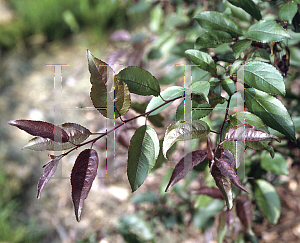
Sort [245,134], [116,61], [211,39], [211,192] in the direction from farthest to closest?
[116,61] → [211,192] → [211,39] → [245,134]

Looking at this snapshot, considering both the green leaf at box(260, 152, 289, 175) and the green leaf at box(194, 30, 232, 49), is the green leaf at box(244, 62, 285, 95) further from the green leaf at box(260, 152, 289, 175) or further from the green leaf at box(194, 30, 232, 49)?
the green leaf at box(260, 152, 289, 175)

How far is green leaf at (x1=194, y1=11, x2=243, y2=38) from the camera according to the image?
558 millimetres

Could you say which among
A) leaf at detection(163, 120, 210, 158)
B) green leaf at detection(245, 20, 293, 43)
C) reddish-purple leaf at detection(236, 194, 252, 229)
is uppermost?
green leaf at detection(245, 20, 293, 43)

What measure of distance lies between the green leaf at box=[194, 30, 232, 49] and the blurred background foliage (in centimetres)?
9

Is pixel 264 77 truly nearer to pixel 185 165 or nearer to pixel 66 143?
pixel 185 165

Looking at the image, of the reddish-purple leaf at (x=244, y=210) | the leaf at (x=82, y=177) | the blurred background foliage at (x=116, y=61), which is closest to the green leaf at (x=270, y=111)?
the blurred background foliage at (x=116, y=61)

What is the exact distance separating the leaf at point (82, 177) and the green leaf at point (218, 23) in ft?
1.16

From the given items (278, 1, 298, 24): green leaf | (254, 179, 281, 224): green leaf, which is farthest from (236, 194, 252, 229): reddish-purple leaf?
(278, 1, 298, 24): green leaf

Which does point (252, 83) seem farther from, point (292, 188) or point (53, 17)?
point (53, 17)

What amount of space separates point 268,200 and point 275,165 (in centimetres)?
12

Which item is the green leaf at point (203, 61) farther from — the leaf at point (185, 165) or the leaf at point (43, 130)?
the leaf at point (43, 130)

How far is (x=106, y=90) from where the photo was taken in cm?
44

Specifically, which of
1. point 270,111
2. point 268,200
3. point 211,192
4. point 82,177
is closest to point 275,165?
point 268,200

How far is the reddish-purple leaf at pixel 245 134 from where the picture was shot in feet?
1.33
